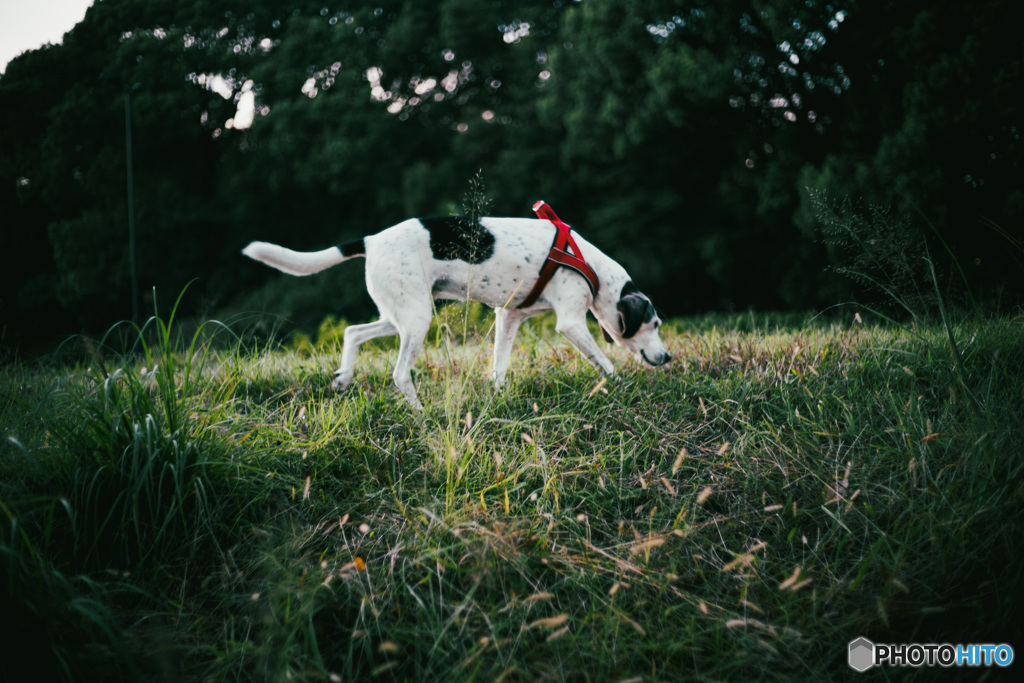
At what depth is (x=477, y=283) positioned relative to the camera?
3.76 metres

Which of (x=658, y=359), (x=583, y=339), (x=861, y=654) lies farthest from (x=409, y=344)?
(x=861, y=654)

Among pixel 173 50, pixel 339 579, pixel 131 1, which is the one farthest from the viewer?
pixel 173 50

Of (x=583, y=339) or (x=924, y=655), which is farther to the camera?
(x=583, y=339)

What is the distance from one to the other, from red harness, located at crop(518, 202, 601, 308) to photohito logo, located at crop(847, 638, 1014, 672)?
8.76 ft

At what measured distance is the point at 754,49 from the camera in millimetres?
11461

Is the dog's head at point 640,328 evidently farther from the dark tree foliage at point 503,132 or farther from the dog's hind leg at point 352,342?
the dark tree foliage at point 503,132

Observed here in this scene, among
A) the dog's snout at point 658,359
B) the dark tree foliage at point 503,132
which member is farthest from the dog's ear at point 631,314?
the dark tree foliage at point 503,132

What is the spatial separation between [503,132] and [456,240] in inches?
538

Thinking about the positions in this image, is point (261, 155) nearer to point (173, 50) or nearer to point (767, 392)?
point (173, 50)

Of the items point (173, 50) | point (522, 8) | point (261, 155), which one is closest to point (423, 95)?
point (522, 8)

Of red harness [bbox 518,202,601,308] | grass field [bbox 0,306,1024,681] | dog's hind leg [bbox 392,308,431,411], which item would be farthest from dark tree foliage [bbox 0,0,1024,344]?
red harness [bbox 518,202,601,308]

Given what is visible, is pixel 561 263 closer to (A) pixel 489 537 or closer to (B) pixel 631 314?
(B) pixel 631 314

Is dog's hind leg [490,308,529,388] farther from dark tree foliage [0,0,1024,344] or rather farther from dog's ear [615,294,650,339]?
dark tree foliage [0,0,1024,344]

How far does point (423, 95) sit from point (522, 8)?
3906 millimetres
